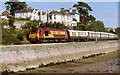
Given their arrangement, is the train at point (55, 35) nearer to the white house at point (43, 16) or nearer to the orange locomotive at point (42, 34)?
the orange locomotive at point (42, 34)

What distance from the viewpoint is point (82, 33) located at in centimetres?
5872

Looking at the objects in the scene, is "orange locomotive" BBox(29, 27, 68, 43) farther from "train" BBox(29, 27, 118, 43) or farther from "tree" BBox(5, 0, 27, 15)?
"tree" BBox(5, 0, 27, 15)

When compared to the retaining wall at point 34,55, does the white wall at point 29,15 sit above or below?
above

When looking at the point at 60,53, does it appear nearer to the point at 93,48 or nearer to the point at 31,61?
the point at 31,61

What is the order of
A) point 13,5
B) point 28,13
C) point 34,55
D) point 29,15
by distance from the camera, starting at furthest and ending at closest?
point 13,5, point 28,13, point 29,15, point 34,55

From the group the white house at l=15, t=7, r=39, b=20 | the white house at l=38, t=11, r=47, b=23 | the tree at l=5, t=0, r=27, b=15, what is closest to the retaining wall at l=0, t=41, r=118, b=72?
the white house at l=15, t=7, r=39, b=20


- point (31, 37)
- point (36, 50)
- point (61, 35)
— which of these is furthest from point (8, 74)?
point (61, 35)

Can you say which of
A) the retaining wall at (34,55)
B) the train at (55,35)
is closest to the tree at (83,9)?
the train at (55,35)

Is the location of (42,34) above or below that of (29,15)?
below

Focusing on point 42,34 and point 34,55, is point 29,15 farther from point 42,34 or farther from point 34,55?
point 34,55

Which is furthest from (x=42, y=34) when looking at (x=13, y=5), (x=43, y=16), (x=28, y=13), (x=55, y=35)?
(x=13, y=5)

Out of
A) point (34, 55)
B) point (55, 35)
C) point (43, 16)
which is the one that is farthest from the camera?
point (43, 16)

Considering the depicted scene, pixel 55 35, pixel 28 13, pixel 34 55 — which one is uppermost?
pixel 28 13

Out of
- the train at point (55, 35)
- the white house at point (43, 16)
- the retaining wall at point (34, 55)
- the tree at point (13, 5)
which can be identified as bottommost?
the retaining wall at point (34, 55)
